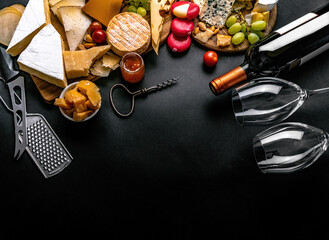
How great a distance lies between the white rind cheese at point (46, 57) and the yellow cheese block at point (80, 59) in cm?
2

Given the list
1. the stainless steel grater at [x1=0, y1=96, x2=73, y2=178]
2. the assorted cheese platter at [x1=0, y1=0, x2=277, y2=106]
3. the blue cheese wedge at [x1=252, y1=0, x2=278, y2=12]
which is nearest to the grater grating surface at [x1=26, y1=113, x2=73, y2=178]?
the stainless steel grater at [x1=0, y1=96, x2=73, y2=178]

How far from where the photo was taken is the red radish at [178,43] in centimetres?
116

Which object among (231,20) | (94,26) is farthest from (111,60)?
(231,20)

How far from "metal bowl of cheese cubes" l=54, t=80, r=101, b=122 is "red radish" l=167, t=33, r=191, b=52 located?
336 millimetres

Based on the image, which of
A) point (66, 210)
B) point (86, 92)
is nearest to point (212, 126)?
point (86, 92)

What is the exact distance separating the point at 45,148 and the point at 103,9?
56 cm

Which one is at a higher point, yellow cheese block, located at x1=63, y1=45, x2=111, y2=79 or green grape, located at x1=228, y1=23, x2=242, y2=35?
green grape, located at x1=228, y1=23, x2=242, y2=35

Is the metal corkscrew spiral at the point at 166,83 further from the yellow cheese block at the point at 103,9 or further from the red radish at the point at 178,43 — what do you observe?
the yellow cheese block at the point at 103,9

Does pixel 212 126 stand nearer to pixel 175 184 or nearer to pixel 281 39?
pixel 175 184

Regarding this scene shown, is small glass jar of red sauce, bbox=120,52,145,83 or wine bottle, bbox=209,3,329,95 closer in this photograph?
wine bottle, bbox=209,3,329,95

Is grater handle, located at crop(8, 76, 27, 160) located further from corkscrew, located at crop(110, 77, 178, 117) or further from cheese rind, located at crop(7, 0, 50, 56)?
corkscrew, located at crop(110, 77, 178, 117)

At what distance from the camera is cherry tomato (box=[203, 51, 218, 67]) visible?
1.14 metres

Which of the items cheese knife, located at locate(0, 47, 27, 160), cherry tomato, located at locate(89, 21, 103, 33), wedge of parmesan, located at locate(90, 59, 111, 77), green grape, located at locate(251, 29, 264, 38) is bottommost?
cheese knife, located at locate(0, 47, 27, 160)

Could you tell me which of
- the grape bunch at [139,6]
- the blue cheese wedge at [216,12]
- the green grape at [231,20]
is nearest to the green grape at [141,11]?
the grape bunch at [139,6]
